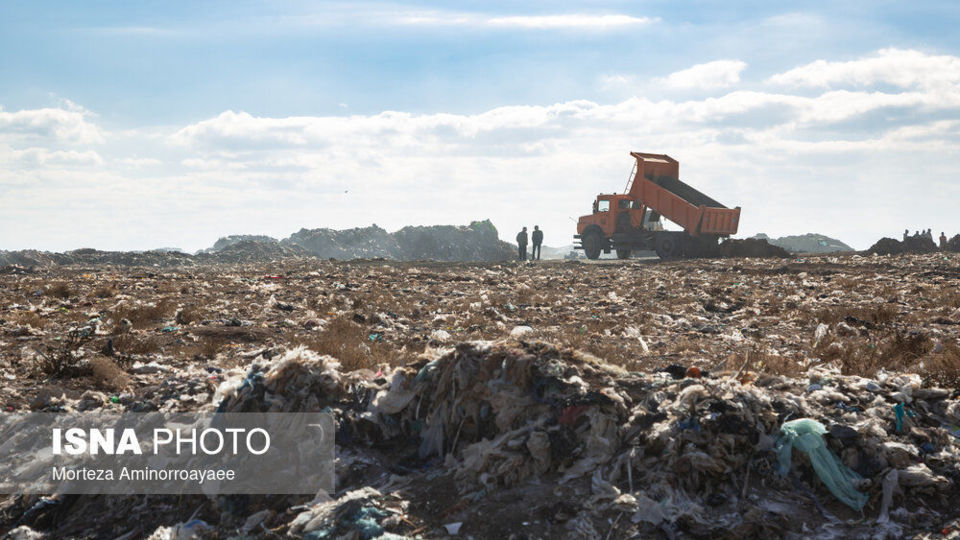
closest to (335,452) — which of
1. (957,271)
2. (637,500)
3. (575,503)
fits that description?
(575,503)

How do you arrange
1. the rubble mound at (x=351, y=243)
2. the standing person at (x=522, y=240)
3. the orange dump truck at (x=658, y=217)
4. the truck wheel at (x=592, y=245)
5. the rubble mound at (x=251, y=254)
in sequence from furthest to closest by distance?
the rubble mound at (x=351, y=243), the rubble mound at (x=251, y=254), the standing person at (x=522, y=240), the truck wheel at (x=592, y=245), the orange dump truck at (x=658, y=217)

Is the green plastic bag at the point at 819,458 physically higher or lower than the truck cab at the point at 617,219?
lower

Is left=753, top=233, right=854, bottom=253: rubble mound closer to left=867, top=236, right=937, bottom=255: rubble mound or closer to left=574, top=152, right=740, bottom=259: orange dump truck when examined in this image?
left=867, top=236, right=937, bottom=255: rubble mound

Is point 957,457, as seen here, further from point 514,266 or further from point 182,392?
point 514,266

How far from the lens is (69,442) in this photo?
485cm

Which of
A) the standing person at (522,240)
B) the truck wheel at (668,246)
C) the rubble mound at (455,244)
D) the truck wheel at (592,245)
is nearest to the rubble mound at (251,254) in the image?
the rubble mound at (455,244)

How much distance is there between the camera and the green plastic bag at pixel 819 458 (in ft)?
11.8

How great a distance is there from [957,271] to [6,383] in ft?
54.2

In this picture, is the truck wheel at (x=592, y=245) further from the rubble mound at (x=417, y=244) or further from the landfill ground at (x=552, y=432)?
the rubble mound at (x=417, y=244)

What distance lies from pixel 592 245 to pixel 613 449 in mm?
20859

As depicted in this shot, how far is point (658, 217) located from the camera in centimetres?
2273

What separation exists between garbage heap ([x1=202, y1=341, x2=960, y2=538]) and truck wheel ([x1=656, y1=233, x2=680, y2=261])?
17822 mm

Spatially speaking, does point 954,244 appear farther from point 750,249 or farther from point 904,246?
point 750,249

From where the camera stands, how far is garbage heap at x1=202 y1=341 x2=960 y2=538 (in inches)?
137
